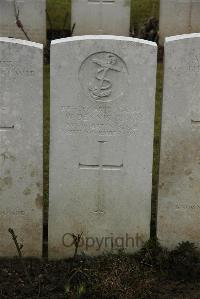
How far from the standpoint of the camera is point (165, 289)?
16.0 ft

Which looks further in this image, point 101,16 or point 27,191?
point 101,16

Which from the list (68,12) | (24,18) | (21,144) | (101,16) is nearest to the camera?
(21,144)

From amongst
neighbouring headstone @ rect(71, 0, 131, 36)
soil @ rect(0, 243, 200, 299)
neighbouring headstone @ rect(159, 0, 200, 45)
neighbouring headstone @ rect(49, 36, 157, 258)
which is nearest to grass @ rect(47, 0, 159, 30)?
neighbouring headstone @ rect(71, 0, 131, 36)

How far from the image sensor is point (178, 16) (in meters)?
11.5

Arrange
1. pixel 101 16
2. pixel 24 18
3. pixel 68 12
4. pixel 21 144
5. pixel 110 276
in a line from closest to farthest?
pixel 110 276 < pixel 21 144 < pixel 24 18 < pixel 101 16 < pixel 68 12

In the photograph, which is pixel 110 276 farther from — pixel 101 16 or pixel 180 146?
pixel 101 16

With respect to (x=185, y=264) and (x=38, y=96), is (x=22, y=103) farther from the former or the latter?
(x=185, y=264)

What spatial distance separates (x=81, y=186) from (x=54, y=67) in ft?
3.12

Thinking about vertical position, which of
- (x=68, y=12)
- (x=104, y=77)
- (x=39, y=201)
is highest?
(x=68, y=12)

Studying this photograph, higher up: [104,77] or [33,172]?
[104,77]

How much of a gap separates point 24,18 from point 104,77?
6.64 m

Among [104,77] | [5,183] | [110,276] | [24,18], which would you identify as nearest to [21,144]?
[5,183]

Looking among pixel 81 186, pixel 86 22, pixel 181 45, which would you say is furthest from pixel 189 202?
pixel 86 22

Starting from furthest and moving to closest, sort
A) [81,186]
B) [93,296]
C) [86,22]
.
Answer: [86,22] < [81,186] < [93,296]
